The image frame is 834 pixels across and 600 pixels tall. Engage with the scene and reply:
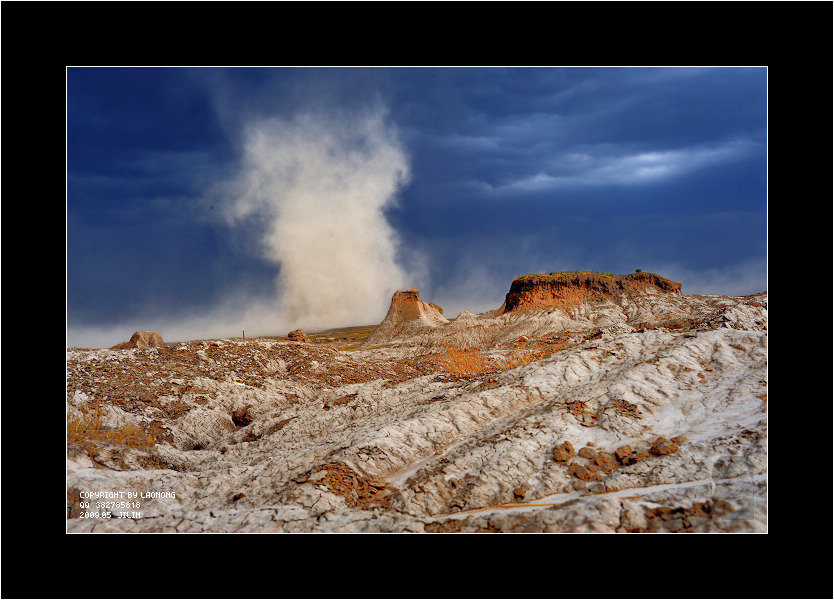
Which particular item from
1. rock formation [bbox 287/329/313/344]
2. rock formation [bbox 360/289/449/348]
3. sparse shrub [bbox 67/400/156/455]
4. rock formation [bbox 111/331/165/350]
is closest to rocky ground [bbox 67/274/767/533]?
sparse shrub [bbox 67/400/156/455]

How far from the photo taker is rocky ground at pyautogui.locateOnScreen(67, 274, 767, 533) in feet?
22.6

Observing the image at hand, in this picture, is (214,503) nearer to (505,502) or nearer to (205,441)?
(505,502)

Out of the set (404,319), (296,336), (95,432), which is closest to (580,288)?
(404,319)

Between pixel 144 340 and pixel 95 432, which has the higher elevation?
pixel 144 340

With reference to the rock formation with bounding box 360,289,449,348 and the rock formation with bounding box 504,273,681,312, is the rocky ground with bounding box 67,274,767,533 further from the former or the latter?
the rock formation with bounding box 360,289,449,348

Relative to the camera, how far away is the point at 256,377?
22656 mm

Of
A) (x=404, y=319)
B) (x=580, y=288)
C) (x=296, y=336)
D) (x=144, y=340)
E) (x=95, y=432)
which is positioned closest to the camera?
(x=95, y=432)

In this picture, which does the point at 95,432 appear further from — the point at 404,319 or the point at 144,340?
the point at 404,319

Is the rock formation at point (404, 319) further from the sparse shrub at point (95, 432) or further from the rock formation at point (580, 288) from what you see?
the sparse shrub at point (95, 432)

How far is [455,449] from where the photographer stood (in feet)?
32.1

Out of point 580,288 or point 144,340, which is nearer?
point 144,340

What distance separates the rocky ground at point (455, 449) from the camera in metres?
6.89
